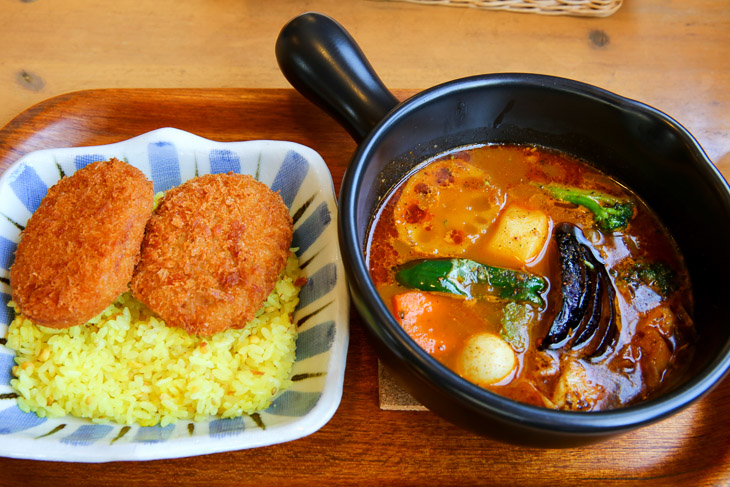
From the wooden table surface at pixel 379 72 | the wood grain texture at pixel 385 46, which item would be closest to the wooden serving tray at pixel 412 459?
the wooden table surface at pixel 379 72

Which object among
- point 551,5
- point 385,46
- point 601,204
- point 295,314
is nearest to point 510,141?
point 601,204

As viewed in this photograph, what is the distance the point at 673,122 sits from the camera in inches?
60.2

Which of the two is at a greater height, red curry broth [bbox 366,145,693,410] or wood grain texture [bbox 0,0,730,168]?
wood grain texture [bbox 0,0,730,168]

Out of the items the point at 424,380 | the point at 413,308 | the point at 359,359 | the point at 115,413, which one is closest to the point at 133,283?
the point at 115,413

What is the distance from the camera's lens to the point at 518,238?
1.60 m

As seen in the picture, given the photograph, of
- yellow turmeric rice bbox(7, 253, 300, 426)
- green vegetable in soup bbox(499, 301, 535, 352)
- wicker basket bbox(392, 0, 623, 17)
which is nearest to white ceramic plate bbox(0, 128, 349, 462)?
yellow turmeric rice bbox(7, 253, 300, 426)

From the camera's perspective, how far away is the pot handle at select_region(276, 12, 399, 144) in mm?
1686

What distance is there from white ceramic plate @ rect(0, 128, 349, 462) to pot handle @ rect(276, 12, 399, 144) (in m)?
0.20

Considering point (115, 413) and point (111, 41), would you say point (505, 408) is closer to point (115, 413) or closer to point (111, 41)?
point (115, 413)

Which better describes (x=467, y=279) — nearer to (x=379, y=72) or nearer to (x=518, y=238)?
(x=518, y=238)

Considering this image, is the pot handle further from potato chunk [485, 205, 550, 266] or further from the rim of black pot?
potato chunk [485, 205, 550, 266]

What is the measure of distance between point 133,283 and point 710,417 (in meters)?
1.68

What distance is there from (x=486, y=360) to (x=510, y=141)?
2.47ft

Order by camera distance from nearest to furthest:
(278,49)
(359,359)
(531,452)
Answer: (531,452)
(359,359)
(278,49)
